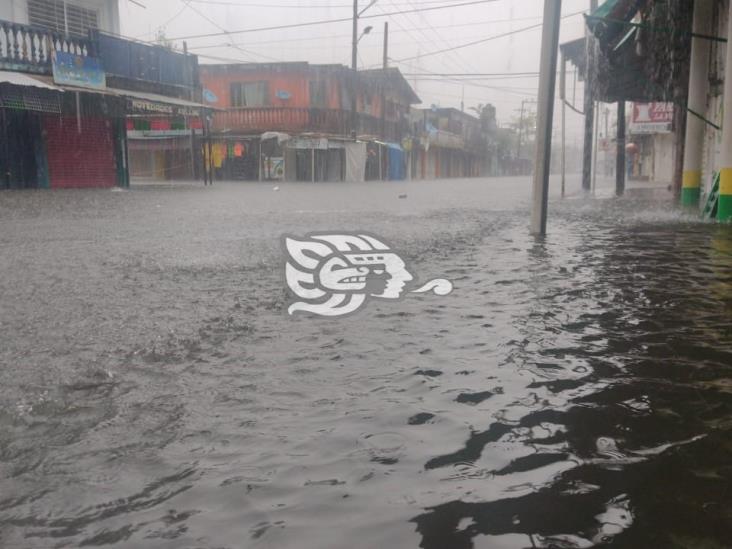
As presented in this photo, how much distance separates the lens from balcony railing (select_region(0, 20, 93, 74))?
1755cm

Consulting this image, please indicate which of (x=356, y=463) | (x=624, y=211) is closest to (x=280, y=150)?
(x=624, y=211)

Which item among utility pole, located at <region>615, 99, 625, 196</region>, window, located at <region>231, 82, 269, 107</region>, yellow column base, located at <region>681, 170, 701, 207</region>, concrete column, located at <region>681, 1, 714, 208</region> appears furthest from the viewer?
window, located at <region>231, 82, 269, 107</region>

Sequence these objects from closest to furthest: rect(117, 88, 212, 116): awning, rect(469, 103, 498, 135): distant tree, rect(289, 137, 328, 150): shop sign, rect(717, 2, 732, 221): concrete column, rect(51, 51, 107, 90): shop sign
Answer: rect(717, 2, 732, 221): concrete column
rect(51, 51, 107, 90): shop sign
rect(117, 88, 212, 116): awning
rect(289, 137, 328, 150): shop sign
rect(469, 103, 498, 135): distant tree

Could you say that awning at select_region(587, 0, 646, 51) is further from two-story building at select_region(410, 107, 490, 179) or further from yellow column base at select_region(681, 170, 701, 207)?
two-story building at select_region(410, 107, 490, 179)

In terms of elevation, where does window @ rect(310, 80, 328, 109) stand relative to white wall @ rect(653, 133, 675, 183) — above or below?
above

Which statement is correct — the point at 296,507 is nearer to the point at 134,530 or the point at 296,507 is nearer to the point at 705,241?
the point at 134,530

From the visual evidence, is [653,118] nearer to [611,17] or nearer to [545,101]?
[611,17]

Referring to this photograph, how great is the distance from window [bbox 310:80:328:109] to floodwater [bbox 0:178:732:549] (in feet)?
122

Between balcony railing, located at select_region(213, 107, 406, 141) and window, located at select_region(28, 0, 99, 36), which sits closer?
window, located at select_region(28, 0, 99, 36)

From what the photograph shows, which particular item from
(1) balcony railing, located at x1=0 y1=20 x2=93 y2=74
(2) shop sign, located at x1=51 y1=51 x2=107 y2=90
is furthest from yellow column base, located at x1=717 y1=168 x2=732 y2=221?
(1) balcony railing, located at x1=0 y1=20 x2=93 y2=74

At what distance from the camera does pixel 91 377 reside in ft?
9.71

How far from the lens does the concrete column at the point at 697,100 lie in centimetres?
1298

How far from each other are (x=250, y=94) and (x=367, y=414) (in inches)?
1618

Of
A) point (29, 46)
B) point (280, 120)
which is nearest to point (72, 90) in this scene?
point (29, 46)
